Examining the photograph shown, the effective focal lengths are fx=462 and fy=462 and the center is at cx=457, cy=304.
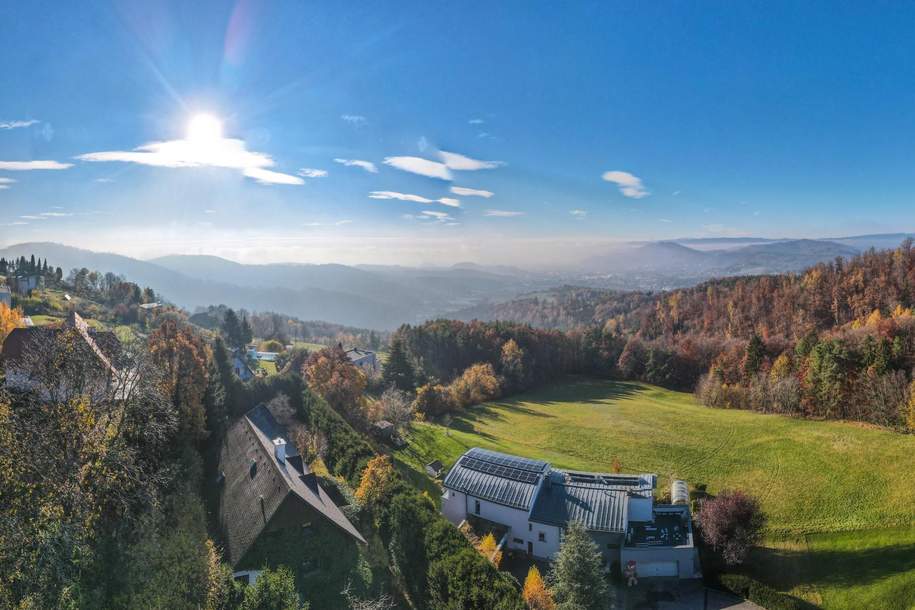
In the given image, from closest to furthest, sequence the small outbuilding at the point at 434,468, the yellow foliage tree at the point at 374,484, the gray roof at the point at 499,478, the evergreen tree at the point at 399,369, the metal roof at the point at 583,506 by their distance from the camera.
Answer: the yellow foliage tree at the point at 374,484, the metal roof at the point at 583,506, the gray roof at the point at 499,478, the small outbuilding at the point at 434,468, the evergreen tree at the point at 399,369

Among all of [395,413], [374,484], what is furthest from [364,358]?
[374,484]

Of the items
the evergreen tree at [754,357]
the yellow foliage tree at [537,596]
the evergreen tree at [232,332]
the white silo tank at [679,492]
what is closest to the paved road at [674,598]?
the yellow foliage tree at [537,596]

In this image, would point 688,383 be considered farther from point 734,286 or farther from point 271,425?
point 271,425

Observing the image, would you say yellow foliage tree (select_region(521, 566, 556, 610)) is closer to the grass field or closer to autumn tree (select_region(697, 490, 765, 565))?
autumn tree (select_region(697, 490, 765, 565))

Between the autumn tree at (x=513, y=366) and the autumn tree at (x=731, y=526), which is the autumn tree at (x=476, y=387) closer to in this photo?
the autumn tree at (x=513, y=366)

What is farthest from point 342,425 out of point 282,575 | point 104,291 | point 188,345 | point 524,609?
point 104,291

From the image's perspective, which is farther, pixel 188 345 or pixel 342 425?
pixel 188 345

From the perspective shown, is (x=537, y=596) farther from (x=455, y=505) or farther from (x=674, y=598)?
(x=455, y=505)
